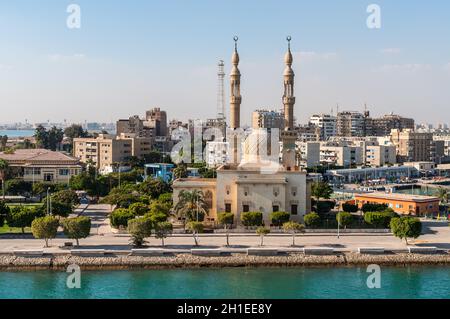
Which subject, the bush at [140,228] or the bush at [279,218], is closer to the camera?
→ the bush at [140,228]

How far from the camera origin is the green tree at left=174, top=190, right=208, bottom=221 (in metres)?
29.2

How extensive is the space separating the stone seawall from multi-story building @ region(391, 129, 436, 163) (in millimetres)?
59454

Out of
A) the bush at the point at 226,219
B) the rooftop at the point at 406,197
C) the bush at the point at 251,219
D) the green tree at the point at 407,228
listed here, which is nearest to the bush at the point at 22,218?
the bush at the point at 226,219

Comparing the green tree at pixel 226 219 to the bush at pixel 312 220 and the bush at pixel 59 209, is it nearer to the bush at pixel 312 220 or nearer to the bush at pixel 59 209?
the bush at pixel 312 220

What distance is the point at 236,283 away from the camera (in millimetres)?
21109

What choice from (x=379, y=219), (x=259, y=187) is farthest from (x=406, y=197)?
(x=259, y=187)

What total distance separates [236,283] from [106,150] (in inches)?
1889

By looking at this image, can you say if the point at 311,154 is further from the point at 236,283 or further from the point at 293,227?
the point at 236,283

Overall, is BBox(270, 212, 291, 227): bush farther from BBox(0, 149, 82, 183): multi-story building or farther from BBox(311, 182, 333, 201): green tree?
BBox(0, 149, 82, 183): multi-story building

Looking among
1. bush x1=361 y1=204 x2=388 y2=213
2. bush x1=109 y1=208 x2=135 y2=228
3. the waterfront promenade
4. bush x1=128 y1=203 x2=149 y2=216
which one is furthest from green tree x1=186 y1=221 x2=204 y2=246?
bush x1=361 y1=204 x2=388 y2=213

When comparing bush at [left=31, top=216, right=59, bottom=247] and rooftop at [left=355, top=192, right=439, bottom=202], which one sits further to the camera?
rooftop at [left=355, top=192, right=439, bottom=202]

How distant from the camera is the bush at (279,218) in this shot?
28734 mm

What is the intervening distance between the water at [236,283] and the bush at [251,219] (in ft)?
18.8

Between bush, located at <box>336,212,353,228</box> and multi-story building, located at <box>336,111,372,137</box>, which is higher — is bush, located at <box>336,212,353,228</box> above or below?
below
